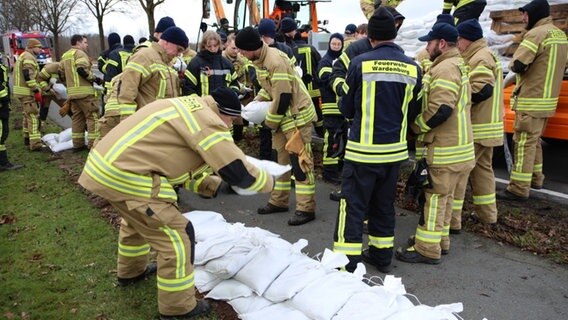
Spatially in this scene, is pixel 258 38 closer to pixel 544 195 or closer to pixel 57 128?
pixel 544 195

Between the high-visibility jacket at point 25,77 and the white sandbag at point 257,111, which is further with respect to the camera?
the high-visibility jacket at point 25,77

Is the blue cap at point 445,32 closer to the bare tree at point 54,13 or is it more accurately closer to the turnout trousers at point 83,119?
the turnout trousers at point 83,119

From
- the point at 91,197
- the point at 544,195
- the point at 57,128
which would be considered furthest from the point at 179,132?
the point at 57,128

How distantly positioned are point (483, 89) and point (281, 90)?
1.96m

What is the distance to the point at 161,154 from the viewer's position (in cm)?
289

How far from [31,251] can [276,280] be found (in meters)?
2.69

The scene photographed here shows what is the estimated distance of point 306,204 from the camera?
512cm

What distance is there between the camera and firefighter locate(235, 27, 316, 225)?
15.8 feet

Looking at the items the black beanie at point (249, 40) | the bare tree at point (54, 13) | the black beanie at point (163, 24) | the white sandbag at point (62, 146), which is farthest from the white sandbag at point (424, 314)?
the bare tree at point (54, 13)

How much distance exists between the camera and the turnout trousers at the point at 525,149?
5570 mm

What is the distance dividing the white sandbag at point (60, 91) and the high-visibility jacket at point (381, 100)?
753cm

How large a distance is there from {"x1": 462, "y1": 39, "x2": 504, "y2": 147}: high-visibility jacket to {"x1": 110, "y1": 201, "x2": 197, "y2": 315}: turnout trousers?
300cm

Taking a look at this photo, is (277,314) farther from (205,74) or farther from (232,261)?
(205,74)

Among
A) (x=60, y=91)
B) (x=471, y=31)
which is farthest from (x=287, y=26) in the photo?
(x=60, y=91)
